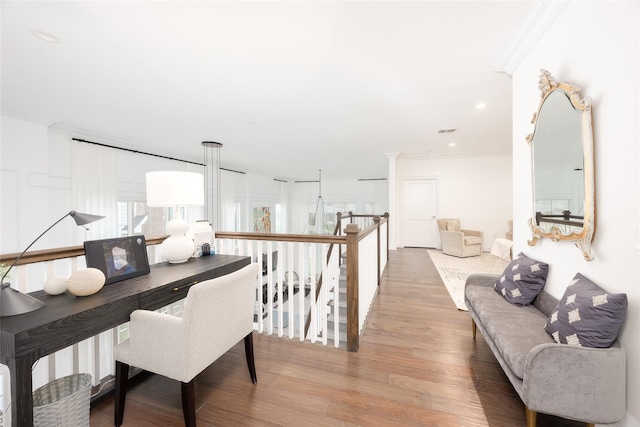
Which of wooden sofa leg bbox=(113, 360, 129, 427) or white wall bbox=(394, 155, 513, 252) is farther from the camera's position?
white wall bbox=(394, 155, 513, 252)

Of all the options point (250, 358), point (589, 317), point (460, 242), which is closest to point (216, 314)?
point (250, 358)

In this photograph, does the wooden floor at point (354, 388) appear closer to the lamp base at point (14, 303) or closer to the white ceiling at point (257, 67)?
the lamp base at point (14, 303)

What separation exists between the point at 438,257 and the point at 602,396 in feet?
15.6

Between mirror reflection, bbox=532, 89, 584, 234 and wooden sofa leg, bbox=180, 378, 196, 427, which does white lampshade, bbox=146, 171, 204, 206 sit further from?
mirror reflection, bbox=532, 89, 584, 234

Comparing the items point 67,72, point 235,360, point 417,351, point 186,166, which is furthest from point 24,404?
point 186,166

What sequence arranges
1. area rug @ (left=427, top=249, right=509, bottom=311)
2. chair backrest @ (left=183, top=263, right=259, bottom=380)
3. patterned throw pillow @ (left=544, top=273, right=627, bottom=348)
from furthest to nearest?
area rug @ (left=427, top=249, right=509, bottom=311)
chair backrest @ (left=183, top=263, right=259, bottom=380)
patterned throw pillow @ (left=544, top=273, right=627, bottom=348)

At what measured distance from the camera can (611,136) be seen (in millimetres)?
1335

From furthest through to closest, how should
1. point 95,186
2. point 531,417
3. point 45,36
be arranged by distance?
point 95,186 → point 45,36 → point 531,417

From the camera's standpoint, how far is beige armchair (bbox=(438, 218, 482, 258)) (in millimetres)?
5695

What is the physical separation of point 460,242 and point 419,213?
1497mm

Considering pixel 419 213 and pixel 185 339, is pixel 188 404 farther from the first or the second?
pixel 419 213

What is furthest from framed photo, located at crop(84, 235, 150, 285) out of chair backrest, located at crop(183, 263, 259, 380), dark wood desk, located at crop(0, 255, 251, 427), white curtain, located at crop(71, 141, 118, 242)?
white curtain, located at crop(71, 141, 118, 242)

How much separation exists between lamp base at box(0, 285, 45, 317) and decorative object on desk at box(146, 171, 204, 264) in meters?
0.88

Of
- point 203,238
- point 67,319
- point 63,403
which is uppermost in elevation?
point 203,238
